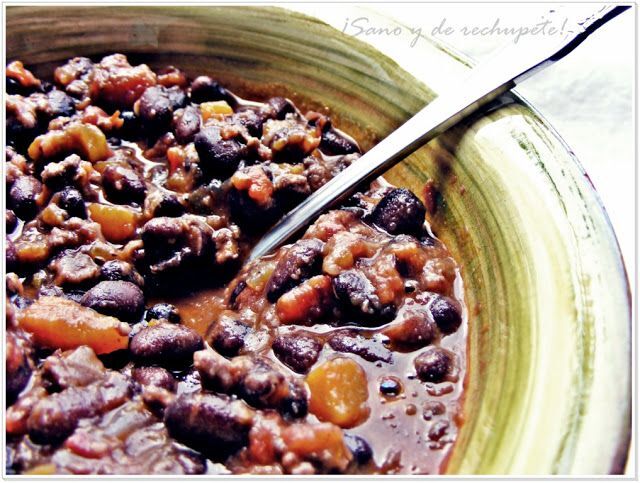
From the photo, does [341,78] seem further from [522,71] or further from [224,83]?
[522,71]

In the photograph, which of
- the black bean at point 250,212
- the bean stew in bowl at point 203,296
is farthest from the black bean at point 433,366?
the black bean at point 250,212

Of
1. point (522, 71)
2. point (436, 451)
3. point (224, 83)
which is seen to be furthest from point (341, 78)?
point (436, 451)

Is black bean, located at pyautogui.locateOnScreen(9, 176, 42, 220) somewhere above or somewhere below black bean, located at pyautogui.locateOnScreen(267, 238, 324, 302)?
above

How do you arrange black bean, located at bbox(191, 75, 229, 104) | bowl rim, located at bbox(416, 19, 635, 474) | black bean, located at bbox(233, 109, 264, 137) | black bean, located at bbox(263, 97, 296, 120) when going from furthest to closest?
1. black bean, located at bbox(191, 75, 229, 104)
2. black bean, located at bbox(263, 97, 296, 120)
3. black bean, located at bbox(233, 109, 264, 137)
4. bowl rim, located at bbox(416, 19, 635, 474)

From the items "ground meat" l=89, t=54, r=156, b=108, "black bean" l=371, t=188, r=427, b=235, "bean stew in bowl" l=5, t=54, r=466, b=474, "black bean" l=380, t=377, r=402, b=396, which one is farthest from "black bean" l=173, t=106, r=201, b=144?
"black bean" l=380, t=377, r=402, b=396

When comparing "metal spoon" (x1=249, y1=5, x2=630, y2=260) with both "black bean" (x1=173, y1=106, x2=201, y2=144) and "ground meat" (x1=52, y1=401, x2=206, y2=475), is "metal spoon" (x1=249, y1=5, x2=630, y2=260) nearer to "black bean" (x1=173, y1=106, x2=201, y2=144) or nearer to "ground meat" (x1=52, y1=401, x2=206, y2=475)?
"black bean" (x1=173, y1=106, x2=201, y2=144)

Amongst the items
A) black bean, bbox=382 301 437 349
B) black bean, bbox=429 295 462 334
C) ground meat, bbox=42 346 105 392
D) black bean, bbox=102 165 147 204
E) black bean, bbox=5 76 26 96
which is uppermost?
black bean, bbox=5 76 26 96

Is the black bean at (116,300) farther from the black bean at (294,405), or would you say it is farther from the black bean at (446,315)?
the black bean at (446,315)
